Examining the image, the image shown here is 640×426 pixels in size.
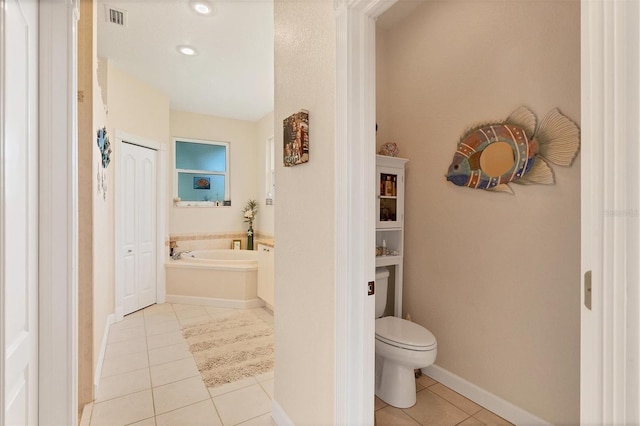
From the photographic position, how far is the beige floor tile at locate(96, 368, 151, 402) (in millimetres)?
2164

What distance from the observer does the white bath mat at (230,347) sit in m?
2.47

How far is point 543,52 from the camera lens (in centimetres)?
180

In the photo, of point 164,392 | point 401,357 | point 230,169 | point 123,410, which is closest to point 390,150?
point 401,357

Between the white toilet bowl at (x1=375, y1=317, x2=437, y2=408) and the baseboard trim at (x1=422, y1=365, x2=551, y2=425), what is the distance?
0.36 metres

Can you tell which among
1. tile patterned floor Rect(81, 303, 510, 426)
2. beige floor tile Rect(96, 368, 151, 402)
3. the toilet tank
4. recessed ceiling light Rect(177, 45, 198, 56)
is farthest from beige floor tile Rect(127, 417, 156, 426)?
recessed ceiling light Rect(177, 45, 198, 56)

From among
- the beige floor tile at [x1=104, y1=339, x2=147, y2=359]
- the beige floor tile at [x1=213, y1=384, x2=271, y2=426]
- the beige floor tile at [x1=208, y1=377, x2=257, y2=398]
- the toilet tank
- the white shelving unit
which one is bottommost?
the beige floor tile at [x1=213, y1=384, x2=271, y2=426]

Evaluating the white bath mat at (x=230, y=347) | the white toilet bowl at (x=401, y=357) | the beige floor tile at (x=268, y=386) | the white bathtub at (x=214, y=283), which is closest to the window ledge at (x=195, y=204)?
the white bathtub at (x=214, y=283)

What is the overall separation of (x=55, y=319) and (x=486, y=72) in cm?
263

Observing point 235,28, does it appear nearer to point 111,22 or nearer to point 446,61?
point 111,22

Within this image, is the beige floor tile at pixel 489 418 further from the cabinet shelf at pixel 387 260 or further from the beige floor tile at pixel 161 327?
the beige floor tile at pixel 161 327

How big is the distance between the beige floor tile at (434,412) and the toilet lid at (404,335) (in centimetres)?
42

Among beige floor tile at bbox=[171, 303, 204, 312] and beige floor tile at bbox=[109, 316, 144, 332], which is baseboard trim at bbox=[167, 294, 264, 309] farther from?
beige floor tile at bbox=[109, 316, 144, 332]

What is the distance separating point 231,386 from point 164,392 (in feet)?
1.48

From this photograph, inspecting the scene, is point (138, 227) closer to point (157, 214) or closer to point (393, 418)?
point (157, 214)
